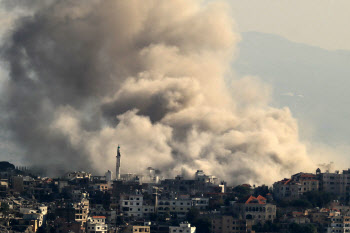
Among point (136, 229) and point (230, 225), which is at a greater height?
point (230, 225)

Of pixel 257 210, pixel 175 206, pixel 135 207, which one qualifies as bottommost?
pixel 257 210

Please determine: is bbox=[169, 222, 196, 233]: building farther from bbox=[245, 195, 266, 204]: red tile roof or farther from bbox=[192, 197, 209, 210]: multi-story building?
bbox=[192, 197, 209, 210]: multi-story building

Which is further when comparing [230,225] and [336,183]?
[336,183]

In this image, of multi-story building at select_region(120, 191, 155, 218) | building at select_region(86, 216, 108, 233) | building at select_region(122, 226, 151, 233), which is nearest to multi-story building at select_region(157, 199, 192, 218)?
multi-story building at select_region(120, 191, 155, 218)

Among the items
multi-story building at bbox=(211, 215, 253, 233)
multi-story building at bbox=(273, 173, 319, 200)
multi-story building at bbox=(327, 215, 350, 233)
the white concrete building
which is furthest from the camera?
multi-story building at bbox=(273, 173, 319, 200)

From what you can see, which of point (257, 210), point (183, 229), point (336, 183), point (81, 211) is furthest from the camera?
point (336, 183)

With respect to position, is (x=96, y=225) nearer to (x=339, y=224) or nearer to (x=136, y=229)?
(x=136, y=229)

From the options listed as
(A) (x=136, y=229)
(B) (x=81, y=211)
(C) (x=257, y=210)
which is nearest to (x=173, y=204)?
(C) (x=257, y=210)

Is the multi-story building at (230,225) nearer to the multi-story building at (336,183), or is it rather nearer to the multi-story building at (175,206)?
the multi-story building at (175,206)
